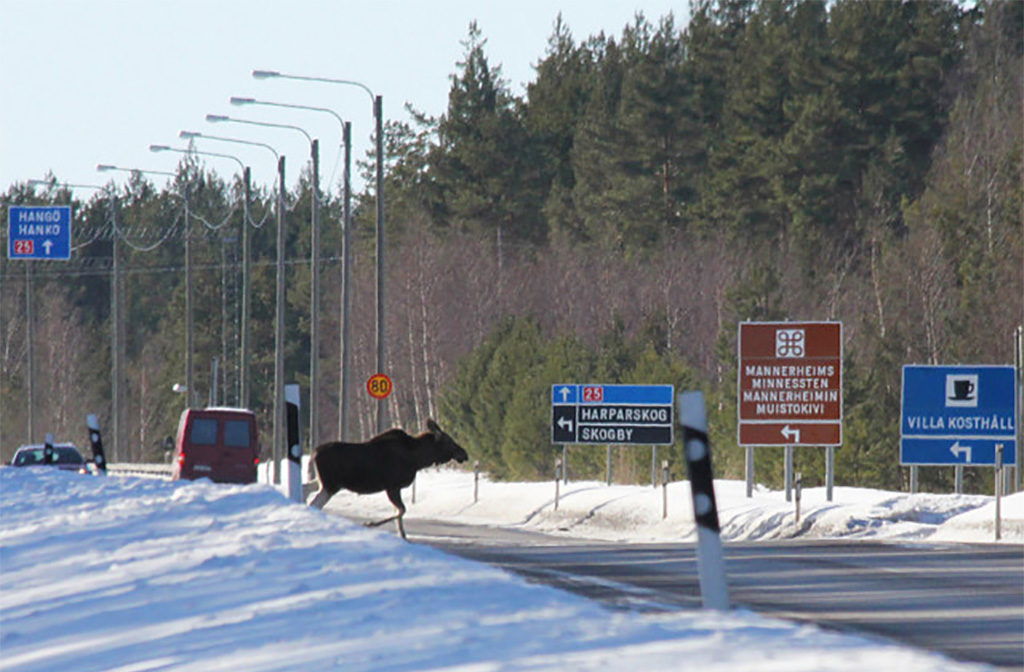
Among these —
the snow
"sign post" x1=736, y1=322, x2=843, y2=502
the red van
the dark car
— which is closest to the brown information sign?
"sign post" x1=736, y1=322, x2=843, y2=502

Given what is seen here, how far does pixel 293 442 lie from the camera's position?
21.1m

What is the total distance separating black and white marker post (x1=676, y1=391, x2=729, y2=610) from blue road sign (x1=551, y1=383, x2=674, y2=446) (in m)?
28.9

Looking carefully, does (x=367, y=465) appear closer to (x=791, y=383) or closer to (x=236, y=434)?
(x=791, y=383)

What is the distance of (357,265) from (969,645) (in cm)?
10499

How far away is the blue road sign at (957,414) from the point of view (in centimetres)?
2952

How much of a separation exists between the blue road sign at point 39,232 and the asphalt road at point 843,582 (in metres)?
43.6

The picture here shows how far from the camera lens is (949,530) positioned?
2614 cm

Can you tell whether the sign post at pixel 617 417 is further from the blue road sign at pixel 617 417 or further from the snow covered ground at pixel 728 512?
the snow covered ground at pixel 728 512

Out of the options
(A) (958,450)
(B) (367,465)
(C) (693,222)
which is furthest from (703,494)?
(C) (693,222)

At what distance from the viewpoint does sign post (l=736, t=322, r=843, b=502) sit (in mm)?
32750

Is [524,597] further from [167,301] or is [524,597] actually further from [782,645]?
[167,301]

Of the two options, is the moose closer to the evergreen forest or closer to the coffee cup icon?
the coffee cup icon

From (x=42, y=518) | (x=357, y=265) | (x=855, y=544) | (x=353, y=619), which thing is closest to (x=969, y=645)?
(x=353, y=619)

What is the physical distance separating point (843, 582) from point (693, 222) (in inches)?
2970
